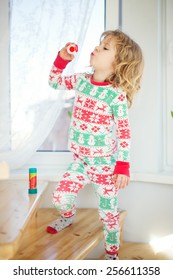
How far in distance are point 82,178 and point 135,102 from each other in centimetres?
50

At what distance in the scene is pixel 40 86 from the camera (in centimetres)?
168

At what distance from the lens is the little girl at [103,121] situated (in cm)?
134

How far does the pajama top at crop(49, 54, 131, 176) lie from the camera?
1324 millimetres

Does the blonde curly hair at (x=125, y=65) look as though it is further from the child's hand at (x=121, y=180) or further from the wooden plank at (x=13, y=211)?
the wooden plank at (x=13, y=211)

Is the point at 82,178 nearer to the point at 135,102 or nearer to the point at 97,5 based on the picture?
the point at 135,102

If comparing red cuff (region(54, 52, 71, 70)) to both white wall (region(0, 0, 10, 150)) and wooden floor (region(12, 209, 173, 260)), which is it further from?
wooden floor (region(12, 209, 173, 260))

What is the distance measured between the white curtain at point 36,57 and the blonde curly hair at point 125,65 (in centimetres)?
31

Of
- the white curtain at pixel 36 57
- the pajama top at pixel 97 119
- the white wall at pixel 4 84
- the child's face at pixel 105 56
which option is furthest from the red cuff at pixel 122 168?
the white wall at pixel 4 84

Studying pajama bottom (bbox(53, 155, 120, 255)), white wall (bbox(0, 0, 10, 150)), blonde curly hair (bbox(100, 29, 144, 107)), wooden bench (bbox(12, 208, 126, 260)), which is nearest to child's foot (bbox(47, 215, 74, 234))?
wooden bench (bbox(12, 208, 126, 260))

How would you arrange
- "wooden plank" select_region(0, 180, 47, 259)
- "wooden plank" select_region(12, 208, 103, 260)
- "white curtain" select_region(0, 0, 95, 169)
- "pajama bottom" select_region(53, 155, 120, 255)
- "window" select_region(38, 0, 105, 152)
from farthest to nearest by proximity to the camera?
1. "window" select_region(38, 0, 105, 152)
2. "white curtain" select_region(0, 0, 95, 169)
3. "pajama bottom" select_region(53, 155, 120, 255)
4. "wooden plank" select_region(12, 208, 103, 260)
5. "wooden plank" select_region(0, 180, 47, 259)

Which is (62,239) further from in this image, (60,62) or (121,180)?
(60,62)

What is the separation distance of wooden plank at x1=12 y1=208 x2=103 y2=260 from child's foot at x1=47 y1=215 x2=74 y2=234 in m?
0.02

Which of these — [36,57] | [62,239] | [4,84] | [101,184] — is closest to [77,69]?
[36,57]

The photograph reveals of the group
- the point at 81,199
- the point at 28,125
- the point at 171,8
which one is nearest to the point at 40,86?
the point at 28,125
